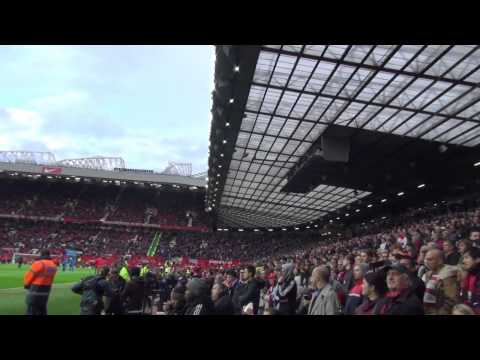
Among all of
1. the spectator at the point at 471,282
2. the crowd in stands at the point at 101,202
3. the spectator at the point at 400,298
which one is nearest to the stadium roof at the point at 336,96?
the spectator at the point at 471,282

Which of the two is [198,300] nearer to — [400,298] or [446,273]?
[400,298]

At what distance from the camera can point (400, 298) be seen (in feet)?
12.3

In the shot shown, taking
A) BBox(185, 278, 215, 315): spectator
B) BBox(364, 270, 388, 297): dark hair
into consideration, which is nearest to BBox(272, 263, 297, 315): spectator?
BBox(364, 270, 388, 297): dark hair

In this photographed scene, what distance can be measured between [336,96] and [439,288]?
15.1 meters

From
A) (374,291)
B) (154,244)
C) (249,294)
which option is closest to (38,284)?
(249,294)

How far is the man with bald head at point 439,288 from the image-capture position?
4.51 meters

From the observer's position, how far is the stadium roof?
1479cm

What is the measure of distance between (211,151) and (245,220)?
4035cm

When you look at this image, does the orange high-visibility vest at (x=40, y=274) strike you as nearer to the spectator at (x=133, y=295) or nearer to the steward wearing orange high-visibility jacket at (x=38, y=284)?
the steward wearing orange high-visibility jacket at (x=38, y=284)

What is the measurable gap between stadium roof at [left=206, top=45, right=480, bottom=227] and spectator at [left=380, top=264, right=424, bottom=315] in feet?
37.2
